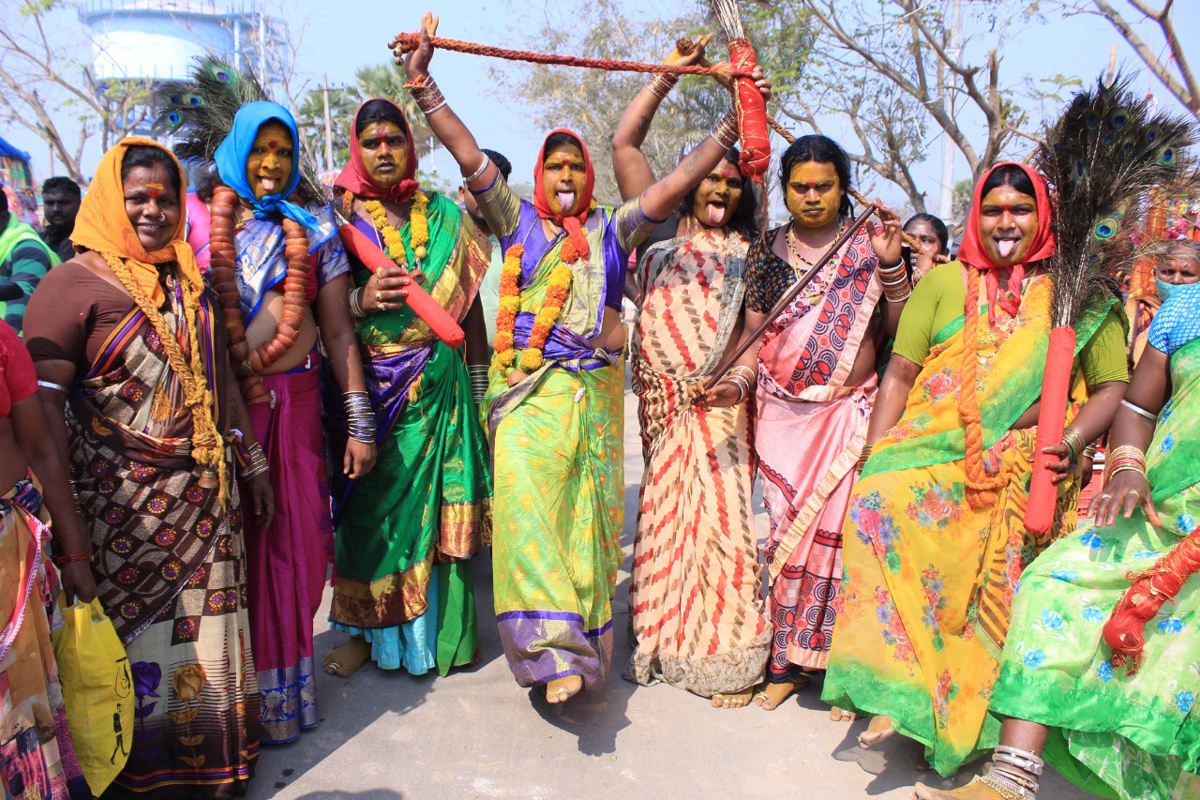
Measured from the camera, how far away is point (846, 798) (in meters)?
3.23

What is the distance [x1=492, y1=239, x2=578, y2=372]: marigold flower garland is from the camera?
3.94 metres

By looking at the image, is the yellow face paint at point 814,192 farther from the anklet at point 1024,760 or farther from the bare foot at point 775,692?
the anklet at point 1024,760

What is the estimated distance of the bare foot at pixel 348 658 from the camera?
4148 millimetres

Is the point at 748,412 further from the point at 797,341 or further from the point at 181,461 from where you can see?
the point at 181,461

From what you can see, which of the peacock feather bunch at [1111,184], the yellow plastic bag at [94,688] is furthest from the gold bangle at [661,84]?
the yellow plastic bag at [94,688]

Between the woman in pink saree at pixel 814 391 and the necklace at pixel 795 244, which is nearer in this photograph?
the woman in pink saree at pixel 814 391

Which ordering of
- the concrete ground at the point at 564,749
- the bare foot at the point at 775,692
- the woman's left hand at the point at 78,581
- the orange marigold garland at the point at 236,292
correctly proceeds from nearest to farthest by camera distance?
the woman's left hand at the point at 78,581
the concrete ground at the point at 564,749
the orange marigold garland at the point at 236,292
the bare foot at the point at 775,692

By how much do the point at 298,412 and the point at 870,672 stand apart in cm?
240

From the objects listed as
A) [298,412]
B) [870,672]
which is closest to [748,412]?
[870,672]

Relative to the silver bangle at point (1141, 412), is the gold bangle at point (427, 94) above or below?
above

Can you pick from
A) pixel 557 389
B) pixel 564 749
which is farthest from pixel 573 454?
pixel 564 749

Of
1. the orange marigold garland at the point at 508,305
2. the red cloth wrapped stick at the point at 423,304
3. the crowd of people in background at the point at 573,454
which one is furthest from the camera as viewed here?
the orange marigold garland at the point at 508,305

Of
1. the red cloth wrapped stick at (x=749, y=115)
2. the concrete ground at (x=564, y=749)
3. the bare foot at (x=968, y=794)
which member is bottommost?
the concrete ground at (x=564, y=749)

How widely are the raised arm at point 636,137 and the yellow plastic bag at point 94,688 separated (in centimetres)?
276
